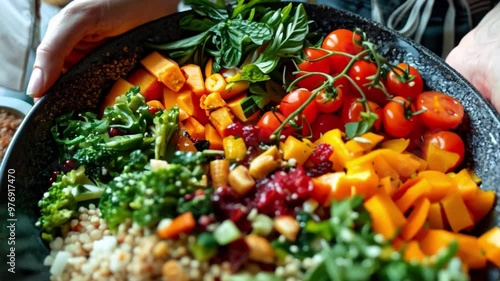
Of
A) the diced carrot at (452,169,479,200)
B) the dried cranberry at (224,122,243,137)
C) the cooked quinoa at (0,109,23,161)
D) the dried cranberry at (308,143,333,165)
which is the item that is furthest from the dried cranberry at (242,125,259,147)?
the cooked quinoa at (0,109,23,161)

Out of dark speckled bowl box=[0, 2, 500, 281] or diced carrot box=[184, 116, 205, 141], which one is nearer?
dark speckled bowl box=[0, 2, 500, 281]

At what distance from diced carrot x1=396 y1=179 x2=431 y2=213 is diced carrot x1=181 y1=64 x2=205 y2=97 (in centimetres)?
63

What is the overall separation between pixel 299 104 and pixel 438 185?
40 centimetres

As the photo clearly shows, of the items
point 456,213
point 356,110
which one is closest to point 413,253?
point 456,213

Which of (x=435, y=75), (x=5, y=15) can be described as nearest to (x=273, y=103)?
(x=435, y=75)

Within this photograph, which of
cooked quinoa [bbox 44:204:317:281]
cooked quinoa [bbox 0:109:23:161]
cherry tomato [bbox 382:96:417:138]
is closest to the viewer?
cooked quinoa [bbox 44:204:317:281]

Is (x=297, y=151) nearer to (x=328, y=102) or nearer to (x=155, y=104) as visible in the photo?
(x=328, y=102)

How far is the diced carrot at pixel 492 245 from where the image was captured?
1.17m

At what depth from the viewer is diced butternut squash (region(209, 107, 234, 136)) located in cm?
146

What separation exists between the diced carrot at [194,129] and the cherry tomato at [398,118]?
1.61ft

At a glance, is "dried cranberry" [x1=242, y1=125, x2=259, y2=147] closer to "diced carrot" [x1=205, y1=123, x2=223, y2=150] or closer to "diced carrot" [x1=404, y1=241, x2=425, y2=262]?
"diced carrot" [x1=205, y1=123, x2=223, y2=150]

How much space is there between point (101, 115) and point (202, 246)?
680 mm

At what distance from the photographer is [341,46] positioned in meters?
1.51

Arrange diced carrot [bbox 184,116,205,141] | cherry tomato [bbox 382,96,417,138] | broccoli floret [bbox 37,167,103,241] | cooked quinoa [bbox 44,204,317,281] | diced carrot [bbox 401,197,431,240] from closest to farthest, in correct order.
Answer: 1. cooked quinoa [bbox 44,204,317,281]
2. diced carrot [bbox 401,197,431,240]
3. broccoli floret [bbox 37,167,103,241]
4. cherry tomato [bbox 382,96,417,138]
5. diced carrot [bbox 184,116,205,141]
